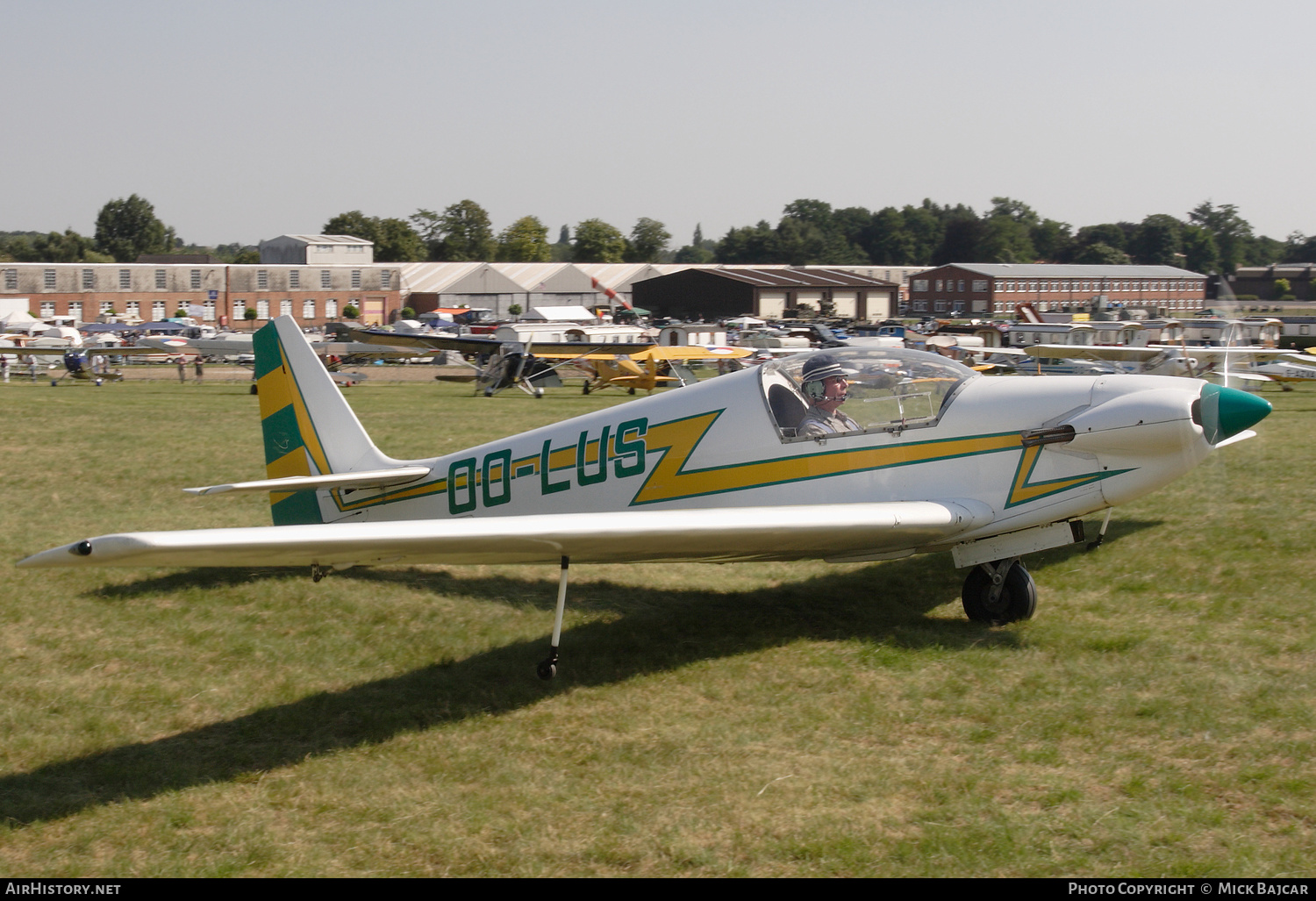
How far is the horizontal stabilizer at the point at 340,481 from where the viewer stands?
7.11 m

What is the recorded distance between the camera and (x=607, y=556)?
641cm

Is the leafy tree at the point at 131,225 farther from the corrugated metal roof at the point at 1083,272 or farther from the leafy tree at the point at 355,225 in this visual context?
the corrugated metal roof at the point at 1083,272

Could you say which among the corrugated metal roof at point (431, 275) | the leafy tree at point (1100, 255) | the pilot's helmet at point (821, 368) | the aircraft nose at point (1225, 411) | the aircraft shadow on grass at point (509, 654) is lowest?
the aircraft shadow on grass at point (509, 654)

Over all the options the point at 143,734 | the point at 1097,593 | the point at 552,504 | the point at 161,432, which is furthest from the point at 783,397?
the point at 161,432

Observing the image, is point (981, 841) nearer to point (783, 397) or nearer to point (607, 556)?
point (607, 556)

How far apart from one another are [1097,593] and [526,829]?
548cm

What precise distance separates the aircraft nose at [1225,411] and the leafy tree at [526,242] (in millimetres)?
135095

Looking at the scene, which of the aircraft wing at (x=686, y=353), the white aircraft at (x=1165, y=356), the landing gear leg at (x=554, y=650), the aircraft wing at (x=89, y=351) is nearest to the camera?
the landing gear leg at (x=554, y=650)

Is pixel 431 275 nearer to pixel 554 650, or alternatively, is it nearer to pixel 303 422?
pixel 303 422

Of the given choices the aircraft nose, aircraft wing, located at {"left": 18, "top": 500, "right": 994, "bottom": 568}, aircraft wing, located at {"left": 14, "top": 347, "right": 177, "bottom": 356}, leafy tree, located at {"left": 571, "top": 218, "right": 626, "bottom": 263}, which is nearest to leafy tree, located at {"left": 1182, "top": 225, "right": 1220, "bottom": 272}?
leafy tree, located at {"left": 571, "top": 218, "right": 626, "bottom": 263}

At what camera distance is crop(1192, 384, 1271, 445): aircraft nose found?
261 inches

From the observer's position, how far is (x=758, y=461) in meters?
7.54

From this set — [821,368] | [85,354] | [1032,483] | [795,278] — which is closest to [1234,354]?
[1032,483]

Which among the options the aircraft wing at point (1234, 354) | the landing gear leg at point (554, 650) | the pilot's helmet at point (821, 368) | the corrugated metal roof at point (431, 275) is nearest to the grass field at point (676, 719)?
the landing gear leg at point (554, 650)
